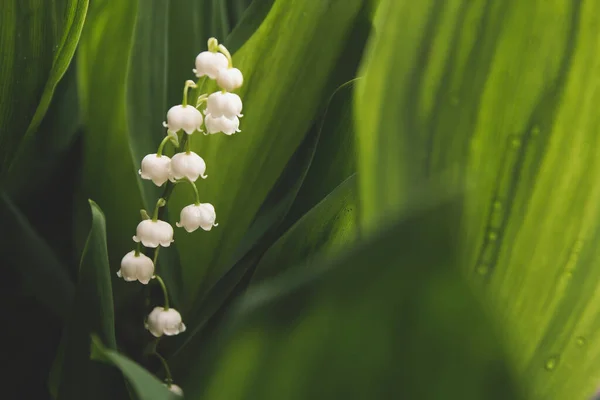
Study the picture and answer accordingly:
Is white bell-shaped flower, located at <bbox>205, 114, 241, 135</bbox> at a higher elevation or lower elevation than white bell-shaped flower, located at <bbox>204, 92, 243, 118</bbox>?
lower

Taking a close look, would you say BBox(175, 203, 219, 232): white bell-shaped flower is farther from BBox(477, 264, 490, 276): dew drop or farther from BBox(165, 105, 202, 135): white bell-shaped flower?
BBox(477, 264, 490, 276): dew drop

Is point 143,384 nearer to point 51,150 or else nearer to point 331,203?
point 331,203

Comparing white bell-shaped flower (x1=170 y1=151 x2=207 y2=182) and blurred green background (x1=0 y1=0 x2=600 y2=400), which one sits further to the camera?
white bell-shaped flower (x1=170 y1=151 x2=207 y2=182)

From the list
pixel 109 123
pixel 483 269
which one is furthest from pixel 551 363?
pixel 109 123

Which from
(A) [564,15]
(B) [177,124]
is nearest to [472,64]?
(A) [564,15]

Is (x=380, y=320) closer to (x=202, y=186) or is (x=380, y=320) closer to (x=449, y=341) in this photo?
(x=449, y=341)

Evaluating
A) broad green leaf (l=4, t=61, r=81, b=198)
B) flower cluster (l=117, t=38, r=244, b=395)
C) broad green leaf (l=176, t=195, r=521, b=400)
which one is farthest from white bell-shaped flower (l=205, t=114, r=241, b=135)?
broad green leaf (l=176, t=195, r=521, b=400)
